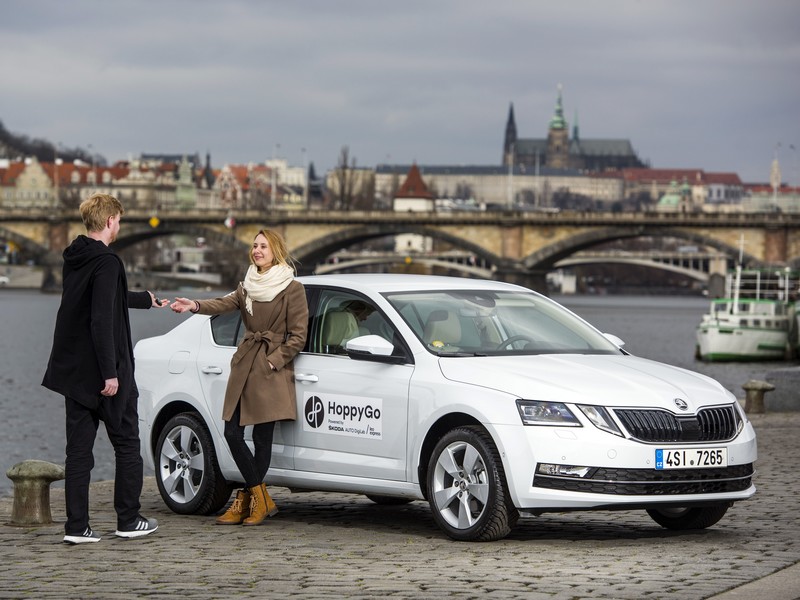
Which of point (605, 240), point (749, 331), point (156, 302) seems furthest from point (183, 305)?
point (605, 240)

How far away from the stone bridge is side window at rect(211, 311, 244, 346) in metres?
86.9

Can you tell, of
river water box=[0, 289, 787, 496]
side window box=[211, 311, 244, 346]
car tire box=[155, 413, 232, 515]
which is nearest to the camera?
car tire box=[155, 413, 232, 515]

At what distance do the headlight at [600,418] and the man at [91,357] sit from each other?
232cm

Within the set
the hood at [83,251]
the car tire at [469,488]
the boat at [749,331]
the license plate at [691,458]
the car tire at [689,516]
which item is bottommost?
the boat at [749,331]

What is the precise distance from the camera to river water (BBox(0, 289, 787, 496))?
2428 cm

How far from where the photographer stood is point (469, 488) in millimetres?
8047

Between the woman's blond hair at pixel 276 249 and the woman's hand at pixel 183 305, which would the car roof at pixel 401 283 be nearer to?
the woman's blond hair at pixel 276 249

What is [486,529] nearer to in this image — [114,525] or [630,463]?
[630,463]

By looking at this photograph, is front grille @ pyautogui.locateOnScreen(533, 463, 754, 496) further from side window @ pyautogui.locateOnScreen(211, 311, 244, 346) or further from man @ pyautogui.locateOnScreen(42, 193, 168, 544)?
side window @ pyautogui.locateOnScreen(211, 311, 244, 346)

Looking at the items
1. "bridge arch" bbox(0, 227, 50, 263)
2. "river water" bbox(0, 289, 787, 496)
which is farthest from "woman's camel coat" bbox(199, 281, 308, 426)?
"bridge arch" bbox(0, 227, 50, 263)

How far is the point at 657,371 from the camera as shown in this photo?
→ 8.45 m

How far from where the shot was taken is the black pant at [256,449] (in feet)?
29.2

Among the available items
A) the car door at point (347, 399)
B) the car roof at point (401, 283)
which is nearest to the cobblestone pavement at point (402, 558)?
the car door at point (347, 399)

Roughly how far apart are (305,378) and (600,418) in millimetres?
1896
